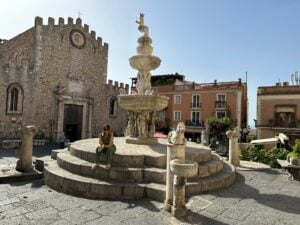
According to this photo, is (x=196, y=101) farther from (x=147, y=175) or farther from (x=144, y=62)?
(x=147, y=175)

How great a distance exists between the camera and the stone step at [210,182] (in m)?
5.45

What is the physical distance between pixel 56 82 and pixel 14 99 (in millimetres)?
3925

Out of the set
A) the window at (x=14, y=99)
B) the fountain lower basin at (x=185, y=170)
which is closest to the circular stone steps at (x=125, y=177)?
the fountain lower basin at (x=185, y=170)

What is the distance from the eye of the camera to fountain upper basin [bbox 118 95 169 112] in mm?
8328

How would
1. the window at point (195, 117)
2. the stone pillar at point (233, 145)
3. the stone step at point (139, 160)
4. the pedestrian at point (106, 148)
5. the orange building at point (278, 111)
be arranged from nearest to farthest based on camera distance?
the pedestrian at point (106, 148), the stone step at point (139, 160), the stone pillar at point (233, 145), the orange building at point (278, 111), the window at point (195, 117)

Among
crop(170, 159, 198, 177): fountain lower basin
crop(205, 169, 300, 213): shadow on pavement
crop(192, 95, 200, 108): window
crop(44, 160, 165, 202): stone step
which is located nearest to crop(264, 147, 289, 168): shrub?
crop(205, 169, 300, 213): shadow on pavement

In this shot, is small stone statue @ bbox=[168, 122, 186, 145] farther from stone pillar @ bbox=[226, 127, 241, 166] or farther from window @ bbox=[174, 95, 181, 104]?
window @ bbox=[174, 95, 181, 104]

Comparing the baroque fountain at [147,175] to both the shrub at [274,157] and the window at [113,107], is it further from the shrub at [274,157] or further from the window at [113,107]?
the window at [113,107]

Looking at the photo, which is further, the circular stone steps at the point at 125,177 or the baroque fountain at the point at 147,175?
the circular stone steps at the point at 125,177

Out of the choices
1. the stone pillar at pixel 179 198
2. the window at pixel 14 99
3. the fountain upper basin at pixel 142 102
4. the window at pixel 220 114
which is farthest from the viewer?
the window at pixel 220 114

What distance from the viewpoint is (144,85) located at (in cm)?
936

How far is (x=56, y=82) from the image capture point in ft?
75.2

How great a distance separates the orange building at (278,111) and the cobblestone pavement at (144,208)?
75.9ft

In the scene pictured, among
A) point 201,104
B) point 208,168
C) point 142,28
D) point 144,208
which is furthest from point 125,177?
point 201,104
